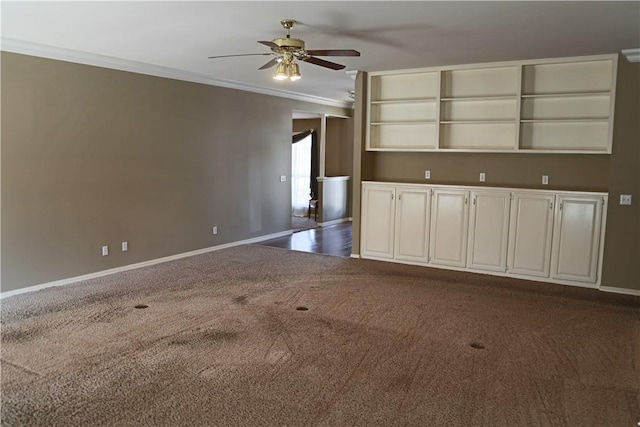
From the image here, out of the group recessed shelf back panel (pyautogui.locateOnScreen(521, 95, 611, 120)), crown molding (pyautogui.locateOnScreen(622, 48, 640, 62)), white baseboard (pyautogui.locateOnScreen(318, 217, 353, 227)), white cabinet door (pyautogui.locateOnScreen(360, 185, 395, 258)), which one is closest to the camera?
crown molding (pyautogui.locateOnScreen(622, 48, 640, 62))

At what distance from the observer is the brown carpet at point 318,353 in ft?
8.80

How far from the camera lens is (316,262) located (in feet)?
20.3

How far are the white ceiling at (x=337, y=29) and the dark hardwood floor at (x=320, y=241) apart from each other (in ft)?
8.96

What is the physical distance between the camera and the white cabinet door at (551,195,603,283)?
509 centimetres

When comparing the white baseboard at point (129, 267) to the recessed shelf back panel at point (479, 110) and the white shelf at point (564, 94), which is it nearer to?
the recessed shelf back panel at point (479, 110)

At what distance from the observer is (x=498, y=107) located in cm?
580

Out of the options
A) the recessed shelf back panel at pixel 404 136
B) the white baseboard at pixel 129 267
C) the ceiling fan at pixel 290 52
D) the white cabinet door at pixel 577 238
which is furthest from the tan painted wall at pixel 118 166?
the white cabinet door at pixel 577 238

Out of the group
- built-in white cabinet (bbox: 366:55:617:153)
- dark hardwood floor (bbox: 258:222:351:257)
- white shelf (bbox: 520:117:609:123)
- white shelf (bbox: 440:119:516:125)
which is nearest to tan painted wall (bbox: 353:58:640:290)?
built-in white cabinet (bbox: 366:55:617:153)

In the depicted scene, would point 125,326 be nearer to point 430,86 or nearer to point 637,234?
point 430,86

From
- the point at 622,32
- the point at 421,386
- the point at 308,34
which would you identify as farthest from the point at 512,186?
the point at 421,386

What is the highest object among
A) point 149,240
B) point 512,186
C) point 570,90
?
point 570,90

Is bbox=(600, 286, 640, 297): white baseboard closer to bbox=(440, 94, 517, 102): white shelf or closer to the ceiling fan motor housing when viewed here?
bbox=(440, 94, 517, 102): white shelf

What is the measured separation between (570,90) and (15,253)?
6.07 m

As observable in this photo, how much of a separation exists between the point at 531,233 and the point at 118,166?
481 cm
